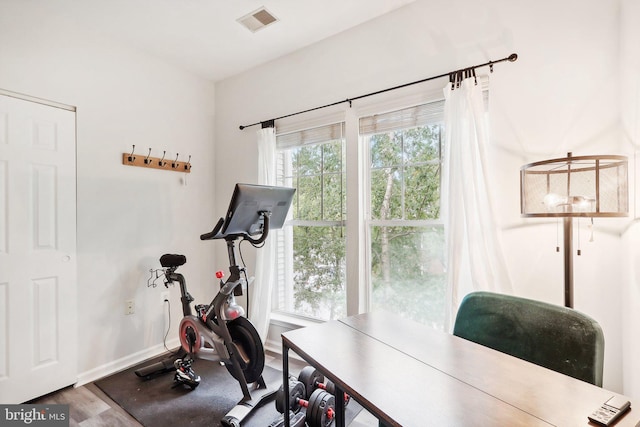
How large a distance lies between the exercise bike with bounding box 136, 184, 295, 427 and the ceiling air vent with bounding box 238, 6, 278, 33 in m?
1.35

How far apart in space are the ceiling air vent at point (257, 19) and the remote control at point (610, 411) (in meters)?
2.77

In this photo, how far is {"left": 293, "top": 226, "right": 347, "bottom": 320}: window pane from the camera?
2818mm

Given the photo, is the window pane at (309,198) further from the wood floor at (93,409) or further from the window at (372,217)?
the wood floor at (93,409)

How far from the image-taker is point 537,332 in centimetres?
133

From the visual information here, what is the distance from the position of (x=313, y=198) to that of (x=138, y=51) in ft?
6.75

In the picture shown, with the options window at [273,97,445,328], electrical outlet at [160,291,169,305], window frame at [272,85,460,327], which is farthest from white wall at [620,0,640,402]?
electrical outlet at [160,291,169,305]

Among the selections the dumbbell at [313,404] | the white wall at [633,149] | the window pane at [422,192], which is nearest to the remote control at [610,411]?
the white wall at [633,149]

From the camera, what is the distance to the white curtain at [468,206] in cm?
194

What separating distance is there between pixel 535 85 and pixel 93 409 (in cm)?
347

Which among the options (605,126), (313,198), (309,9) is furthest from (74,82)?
(605,126)

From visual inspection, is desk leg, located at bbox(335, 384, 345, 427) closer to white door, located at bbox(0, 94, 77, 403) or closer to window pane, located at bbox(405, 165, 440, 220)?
window pane, located at bbox(405, 165, 440, 220)

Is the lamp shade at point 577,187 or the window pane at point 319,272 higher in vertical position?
the lamp shade at point 577,187

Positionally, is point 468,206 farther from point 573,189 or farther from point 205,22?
point 205,22

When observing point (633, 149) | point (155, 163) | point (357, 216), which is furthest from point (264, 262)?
point (633, 149)
